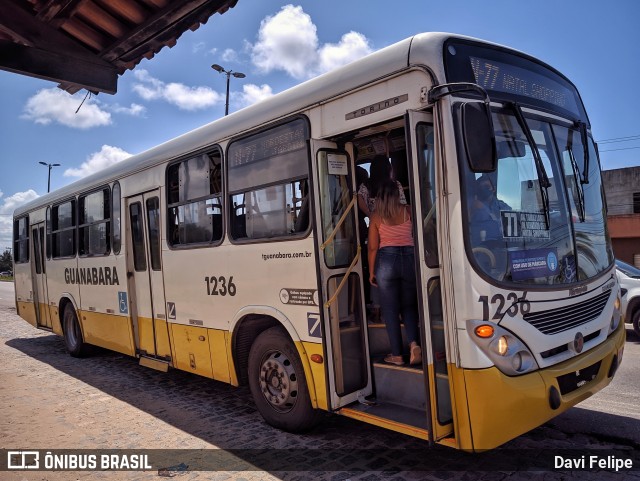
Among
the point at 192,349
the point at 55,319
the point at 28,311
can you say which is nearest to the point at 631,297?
the point at 192,349

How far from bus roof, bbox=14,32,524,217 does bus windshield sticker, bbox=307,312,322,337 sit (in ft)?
6.09

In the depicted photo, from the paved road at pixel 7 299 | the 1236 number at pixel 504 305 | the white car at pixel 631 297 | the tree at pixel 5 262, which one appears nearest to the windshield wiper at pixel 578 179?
the 1236 number at pixel 504 305

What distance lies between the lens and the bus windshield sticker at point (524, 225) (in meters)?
3.63

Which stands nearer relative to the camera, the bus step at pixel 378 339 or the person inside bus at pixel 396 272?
the person inside bus at pixel 396 272

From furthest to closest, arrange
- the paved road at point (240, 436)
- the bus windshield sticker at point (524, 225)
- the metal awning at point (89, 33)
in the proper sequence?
the paved road at point (240, 436), the bus windshield sticker at point (524, 225), the metal awning at point (89, 33)

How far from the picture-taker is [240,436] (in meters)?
4.95

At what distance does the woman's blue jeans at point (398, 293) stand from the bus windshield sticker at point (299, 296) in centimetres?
61

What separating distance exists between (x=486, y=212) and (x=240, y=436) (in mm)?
3187

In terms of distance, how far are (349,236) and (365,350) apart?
3.38ft

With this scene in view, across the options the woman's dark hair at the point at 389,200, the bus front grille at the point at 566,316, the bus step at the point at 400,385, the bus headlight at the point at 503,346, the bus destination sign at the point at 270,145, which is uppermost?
the bus destination sign at the point at 270,145

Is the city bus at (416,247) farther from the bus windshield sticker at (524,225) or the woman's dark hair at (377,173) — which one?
the woman's dark hair at (377,173)

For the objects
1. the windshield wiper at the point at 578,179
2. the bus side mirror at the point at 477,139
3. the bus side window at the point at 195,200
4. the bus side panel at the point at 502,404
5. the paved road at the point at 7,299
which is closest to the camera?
the bus side panel at the point at 502,404

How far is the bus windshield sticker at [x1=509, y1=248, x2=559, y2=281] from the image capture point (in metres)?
3.58

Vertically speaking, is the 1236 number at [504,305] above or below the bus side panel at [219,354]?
above
